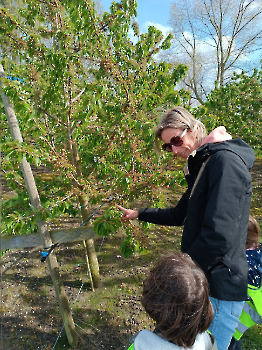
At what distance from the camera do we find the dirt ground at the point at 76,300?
10.1 ft

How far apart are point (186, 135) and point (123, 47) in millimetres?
1746

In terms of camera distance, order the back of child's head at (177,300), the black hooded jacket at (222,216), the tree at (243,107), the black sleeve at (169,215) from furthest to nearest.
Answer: the tree at (243,107) < the black sleeve at (169,215) < the black hooded jacket at (222,216) < the back of child's head at (177,300)

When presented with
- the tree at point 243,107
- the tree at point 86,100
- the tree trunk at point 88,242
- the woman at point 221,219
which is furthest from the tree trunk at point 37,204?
the tree at point 243,107

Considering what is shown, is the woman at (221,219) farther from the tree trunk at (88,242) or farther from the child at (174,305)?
the tree trunk at (88,242)

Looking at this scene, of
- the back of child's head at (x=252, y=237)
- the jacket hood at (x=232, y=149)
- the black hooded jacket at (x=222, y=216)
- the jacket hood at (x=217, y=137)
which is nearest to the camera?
the black hooded jacket at (x=222, y=216)

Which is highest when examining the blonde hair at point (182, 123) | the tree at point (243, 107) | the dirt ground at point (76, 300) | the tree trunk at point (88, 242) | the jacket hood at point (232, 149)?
the tree at point (243, 107)

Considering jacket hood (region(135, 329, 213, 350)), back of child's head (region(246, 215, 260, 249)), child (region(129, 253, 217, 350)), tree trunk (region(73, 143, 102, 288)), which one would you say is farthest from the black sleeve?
tree trunk (region(73, 143, 102, 288))

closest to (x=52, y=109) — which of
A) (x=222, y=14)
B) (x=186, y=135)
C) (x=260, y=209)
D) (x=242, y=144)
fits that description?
(x=186, y=135)

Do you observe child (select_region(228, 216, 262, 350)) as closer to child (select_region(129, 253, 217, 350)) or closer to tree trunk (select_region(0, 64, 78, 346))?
child (select_region(129, 253, 217, 350))

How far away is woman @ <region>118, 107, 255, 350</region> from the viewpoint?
1.10 metres

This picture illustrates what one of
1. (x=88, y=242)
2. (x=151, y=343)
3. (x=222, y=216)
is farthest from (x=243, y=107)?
(x=151, y=343)

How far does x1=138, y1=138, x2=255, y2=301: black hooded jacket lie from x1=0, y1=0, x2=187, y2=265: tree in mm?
1058

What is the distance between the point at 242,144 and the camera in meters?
1.29

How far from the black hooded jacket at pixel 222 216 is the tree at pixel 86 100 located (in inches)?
41.6
